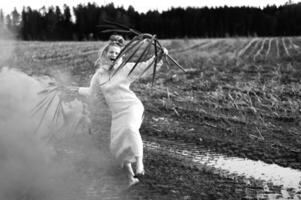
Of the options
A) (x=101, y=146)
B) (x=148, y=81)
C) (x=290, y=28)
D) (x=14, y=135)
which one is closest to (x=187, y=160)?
(x=101, y=146)

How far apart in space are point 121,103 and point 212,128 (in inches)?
100

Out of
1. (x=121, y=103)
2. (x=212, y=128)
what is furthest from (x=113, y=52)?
(x=212, y=128)

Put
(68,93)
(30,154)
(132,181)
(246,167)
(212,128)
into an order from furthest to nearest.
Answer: (212,128), (68,93), (246,167), (30,154), (132,181)

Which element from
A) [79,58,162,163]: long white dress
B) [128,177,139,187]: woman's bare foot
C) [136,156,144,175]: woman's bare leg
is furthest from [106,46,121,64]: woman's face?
[128,177,139,187]: woman's bare foot

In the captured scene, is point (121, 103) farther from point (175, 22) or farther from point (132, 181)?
point (175, 22)

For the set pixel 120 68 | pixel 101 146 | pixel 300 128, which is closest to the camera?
pixel 120 68

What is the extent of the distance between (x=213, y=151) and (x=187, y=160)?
56 centimetres

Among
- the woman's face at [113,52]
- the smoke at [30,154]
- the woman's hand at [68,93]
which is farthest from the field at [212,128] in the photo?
the woman's face at [113,52]

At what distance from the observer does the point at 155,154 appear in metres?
6.44

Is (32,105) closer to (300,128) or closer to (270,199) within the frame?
(270,199)

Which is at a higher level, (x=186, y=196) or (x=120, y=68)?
(x=120, y=68)

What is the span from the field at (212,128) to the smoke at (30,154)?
0.30 meters

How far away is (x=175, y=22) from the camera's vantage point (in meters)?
37.6

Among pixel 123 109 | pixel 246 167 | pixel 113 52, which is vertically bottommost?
pixel 246 167
